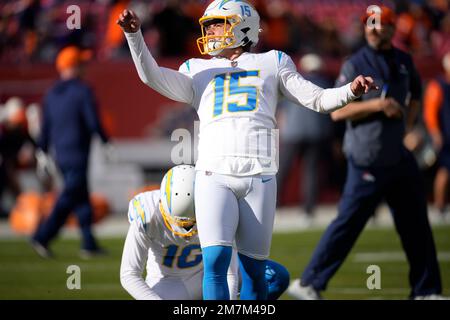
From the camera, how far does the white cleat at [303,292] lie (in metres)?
7.12

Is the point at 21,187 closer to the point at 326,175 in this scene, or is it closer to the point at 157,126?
the point at 157,126

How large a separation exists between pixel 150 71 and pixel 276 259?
4.48 metres

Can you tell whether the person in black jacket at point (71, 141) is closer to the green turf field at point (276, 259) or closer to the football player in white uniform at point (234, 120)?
the green turf field at point (276, 259)

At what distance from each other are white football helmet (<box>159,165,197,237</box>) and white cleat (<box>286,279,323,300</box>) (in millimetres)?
1613

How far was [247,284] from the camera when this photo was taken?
558cm

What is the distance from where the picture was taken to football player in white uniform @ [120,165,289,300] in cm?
569

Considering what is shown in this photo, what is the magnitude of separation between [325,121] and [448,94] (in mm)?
1825

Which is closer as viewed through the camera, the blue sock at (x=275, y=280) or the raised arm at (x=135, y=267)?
the raised arm at (x=135, y=267)

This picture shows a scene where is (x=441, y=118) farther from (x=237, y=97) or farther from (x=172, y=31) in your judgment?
(x=237, y=97)

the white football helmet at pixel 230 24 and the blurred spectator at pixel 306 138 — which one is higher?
the blurred spectator at pixel 306 138

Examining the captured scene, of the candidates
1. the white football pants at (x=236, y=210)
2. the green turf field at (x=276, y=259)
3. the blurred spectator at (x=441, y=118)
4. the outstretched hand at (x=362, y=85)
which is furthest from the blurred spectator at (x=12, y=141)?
the outstretched hand at (x=362, y=85)

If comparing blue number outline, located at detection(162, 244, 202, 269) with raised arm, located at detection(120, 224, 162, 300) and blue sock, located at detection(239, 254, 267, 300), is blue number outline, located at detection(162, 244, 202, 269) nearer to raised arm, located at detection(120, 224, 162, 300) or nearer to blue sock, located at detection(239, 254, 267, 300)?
raised arm, located at detection(120, 224, 162, 300)

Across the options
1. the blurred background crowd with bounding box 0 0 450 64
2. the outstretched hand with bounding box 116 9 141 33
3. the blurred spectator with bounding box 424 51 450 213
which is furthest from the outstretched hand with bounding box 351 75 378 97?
the blurred background crowd with bounding box 0 0 450 64

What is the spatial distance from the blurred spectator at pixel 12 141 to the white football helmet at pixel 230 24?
9151 millimetres
